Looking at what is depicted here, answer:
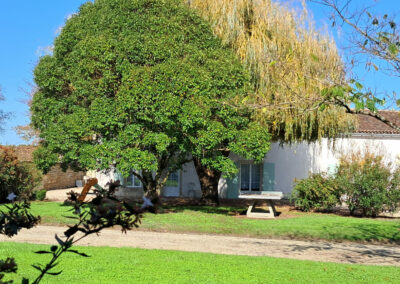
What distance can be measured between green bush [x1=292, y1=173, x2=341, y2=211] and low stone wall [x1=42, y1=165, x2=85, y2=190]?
16.9 metres

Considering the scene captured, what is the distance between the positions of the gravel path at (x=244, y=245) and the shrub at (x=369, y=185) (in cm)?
559

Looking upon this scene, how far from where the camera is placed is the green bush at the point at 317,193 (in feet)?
58.0

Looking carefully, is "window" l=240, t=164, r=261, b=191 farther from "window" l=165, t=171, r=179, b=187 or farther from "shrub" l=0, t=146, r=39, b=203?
"shrub" l=0, t=146, r=39, b=203

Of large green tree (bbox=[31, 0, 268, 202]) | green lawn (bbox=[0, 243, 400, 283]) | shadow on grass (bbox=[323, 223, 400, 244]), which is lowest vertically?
green lawn (bbox=[0, 243, 400, 283])

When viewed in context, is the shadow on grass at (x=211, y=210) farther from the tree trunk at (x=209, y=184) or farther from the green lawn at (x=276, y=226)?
the green lawn at (x=276, y=226)

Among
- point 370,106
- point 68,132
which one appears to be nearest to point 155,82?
point 68,132

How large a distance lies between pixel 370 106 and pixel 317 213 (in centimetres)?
1247

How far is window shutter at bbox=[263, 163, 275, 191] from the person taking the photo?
78.2 feet

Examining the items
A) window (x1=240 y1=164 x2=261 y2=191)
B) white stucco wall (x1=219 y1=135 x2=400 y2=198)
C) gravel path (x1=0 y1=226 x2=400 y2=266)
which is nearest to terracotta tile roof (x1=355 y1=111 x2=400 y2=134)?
white stucco wall (x1=219 y1=135 x2=400 y2=198)

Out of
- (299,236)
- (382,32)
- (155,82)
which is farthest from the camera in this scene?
(155,82)

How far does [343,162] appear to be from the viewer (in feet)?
58.3

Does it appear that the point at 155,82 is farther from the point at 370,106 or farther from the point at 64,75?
the point at 370,106

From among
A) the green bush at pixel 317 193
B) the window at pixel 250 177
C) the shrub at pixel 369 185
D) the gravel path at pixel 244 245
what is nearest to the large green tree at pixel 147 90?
the gravel path at pixel 244 245

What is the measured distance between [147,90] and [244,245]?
18.7 feet
